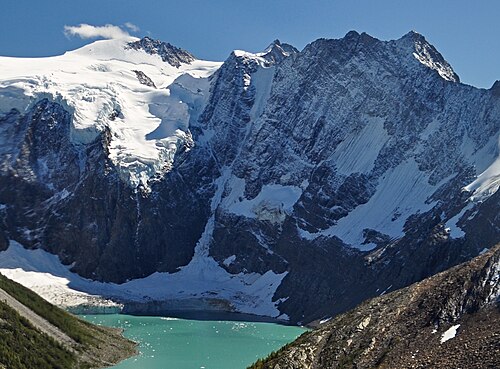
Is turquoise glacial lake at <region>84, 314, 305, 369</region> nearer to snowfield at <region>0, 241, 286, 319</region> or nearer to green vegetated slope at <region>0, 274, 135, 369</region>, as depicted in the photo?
green vegetated slope at <region>0, 274, 135, 369</region>

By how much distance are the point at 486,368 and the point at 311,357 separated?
15239 mm

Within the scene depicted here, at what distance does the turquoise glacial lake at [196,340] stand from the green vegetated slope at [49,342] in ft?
11.2

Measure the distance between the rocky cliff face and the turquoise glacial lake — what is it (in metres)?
44.3

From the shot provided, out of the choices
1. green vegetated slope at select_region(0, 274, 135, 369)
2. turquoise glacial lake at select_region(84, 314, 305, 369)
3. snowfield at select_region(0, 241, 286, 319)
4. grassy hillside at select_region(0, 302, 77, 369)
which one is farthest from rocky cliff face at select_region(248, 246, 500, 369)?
snowfield at select_region(0, 241, 286, 319)

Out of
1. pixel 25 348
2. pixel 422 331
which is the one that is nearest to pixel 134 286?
pixel 25 348

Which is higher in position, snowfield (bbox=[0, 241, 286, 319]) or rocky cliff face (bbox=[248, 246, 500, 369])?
snowfield (bbox=[0, 241, 286, 319])

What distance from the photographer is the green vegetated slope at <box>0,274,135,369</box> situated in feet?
286

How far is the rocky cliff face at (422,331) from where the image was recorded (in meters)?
44.7

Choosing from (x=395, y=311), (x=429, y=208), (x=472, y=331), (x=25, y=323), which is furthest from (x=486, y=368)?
(x=429, y=208)

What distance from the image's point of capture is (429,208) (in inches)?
6491

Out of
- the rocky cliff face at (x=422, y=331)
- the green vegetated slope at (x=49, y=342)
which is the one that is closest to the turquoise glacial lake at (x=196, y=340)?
the green vegetated slope at (x=49, y=342)

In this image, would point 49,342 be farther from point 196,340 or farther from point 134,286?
point 134,286

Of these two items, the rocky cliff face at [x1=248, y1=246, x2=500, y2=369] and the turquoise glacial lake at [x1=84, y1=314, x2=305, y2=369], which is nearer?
the rocky cliff face at [x1=248, y1=246, x2=500, y2=369]

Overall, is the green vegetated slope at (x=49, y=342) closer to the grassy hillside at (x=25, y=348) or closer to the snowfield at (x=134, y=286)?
the grassy hillside at (x=25, y=348)
